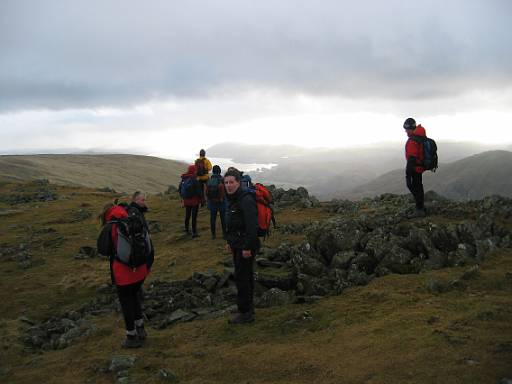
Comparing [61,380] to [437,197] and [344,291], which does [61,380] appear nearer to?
[344,291]

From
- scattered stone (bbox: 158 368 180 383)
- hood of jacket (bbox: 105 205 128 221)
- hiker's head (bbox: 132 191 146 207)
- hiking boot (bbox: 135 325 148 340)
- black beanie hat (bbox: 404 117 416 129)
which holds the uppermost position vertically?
black beanie hat (bbox: 404 117 416 129)

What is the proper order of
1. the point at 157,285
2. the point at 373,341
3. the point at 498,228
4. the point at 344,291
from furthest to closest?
the point at 157,285
the point at 498,228
the point at 344,291
the point at 373,341

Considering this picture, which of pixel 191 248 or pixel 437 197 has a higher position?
pixel 437 197

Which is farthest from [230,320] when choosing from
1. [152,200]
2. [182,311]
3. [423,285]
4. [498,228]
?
[152,200]

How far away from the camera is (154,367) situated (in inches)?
353

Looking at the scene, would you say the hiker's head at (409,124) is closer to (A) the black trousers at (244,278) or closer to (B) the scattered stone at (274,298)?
(B) the scattered stone at (274,298)

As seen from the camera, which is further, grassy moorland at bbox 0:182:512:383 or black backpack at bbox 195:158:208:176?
black backpack at bbox 195:158:208:176

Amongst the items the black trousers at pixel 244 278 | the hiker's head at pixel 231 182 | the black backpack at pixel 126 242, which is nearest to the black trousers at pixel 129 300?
the black backpack at pixel 126 242

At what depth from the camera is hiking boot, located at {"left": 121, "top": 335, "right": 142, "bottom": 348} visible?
1005 centimetres

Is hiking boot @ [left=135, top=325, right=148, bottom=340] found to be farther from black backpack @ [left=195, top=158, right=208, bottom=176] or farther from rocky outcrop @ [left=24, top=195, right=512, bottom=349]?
black backpack @ [left=195, top=158, right=208, bottom=176]

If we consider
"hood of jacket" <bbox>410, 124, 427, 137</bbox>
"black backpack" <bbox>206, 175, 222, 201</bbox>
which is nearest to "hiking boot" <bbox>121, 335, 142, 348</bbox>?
"black backpack" <bbox>206, 175, 222, 201</bbox>

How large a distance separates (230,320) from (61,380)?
3713mm

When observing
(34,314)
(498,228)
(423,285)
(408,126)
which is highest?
(408,126)

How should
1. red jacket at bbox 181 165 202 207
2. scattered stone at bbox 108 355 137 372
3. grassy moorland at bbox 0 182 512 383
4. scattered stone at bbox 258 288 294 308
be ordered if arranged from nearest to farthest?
grassy moorland at bbox 0 182 512 383
scattered stone at bbox 108 355 137 372
scattered stone at bbox 258 288 294 308
red jacket at bbox 181 165 202 207
